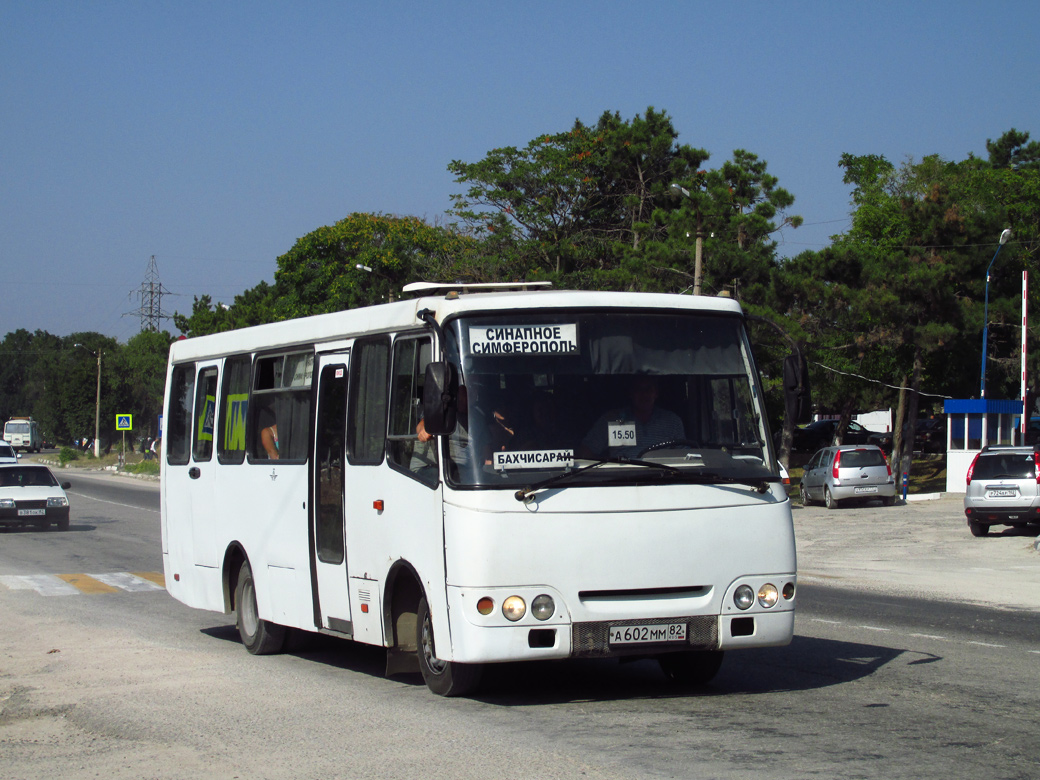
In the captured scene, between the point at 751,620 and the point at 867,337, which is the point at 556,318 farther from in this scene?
the point at 867,337

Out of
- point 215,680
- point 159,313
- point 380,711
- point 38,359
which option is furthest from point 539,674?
point 38,359

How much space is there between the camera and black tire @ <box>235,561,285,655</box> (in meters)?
10.8

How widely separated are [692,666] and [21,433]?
11242 cm

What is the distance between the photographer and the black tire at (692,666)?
857cm

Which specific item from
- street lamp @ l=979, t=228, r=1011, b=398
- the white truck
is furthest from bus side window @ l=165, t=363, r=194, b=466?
the white truck

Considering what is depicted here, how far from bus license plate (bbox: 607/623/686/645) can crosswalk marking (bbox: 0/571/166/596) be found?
11.0m

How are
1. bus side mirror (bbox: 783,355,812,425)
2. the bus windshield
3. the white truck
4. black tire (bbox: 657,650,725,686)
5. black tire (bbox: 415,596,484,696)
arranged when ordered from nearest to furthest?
the bus windshield → black tire (bbox: 415,596,484,696) → bus side mirror (bbox: 783,355,812,425) → black tire (bbox: 657,650,725,686) → the white truck

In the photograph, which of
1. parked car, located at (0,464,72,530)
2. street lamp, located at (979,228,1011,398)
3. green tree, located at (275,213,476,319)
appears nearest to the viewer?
parked car, located at (0,464,72,530)

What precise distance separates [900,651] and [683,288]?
33408mm

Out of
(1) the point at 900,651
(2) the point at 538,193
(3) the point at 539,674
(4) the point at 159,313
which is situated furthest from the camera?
(4) the point at 159,313

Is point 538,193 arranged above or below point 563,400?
above

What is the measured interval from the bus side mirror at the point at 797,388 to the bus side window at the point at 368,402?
268 centimetres

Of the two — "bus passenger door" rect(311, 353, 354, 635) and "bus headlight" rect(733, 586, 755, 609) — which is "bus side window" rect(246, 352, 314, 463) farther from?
"bus headlight" rect(733, 586, 755, 609)

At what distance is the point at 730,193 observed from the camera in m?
45.2
